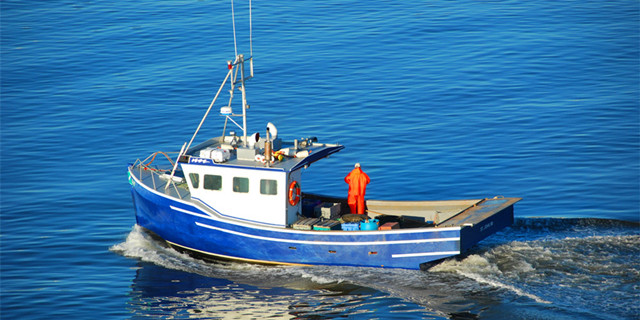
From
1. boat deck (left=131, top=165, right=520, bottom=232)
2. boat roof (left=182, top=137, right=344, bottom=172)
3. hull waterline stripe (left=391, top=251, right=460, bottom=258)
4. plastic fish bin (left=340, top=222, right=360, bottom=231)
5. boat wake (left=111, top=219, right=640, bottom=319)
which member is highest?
boat roof (left=182, top=137, right=344, bottom=172)

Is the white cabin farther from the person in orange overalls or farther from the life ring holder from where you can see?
the person in orange overalls

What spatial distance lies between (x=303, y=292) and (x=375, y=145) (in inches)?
541

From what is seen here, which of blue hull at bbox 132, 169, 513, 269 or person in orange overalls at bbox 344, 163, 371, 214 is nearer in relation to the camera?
blue hull at bbox 132, 169, 513, 269

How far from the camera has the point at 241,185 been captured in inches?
903

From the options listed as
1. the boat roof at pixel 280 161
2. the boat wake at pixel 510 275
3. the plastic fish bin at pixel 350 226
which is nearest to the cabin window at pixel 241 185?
the boat roof at pixel 280 161

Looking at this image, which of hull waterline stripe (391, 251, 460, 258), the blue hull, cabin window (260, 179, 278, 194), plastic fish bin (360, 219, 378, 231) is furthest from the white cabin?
hull waterline stripe (391, 251, 460, 258)

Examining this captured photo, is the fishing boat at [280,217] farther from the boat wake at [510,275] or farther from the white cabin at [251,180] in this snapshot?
the boat wake at [510,275]

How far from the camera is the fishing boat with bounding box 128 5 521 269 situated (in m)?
21.9

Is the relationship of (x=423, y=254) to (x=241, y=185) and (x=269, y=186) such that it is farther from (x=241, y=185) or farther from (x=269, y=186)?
(x=241, y=185)

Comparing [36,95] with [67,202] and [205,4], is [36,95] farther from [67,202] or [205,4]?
[205,4]

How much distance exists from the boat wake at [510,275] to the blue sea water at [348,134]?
0.07 metres

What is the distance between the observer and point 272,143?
910 inches

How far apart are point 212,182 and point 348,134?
13103 millimetres

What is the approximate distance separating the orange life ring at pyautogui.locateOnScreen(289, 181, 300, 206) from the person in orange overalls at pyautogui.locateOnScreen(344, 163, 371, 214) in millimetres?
1447
